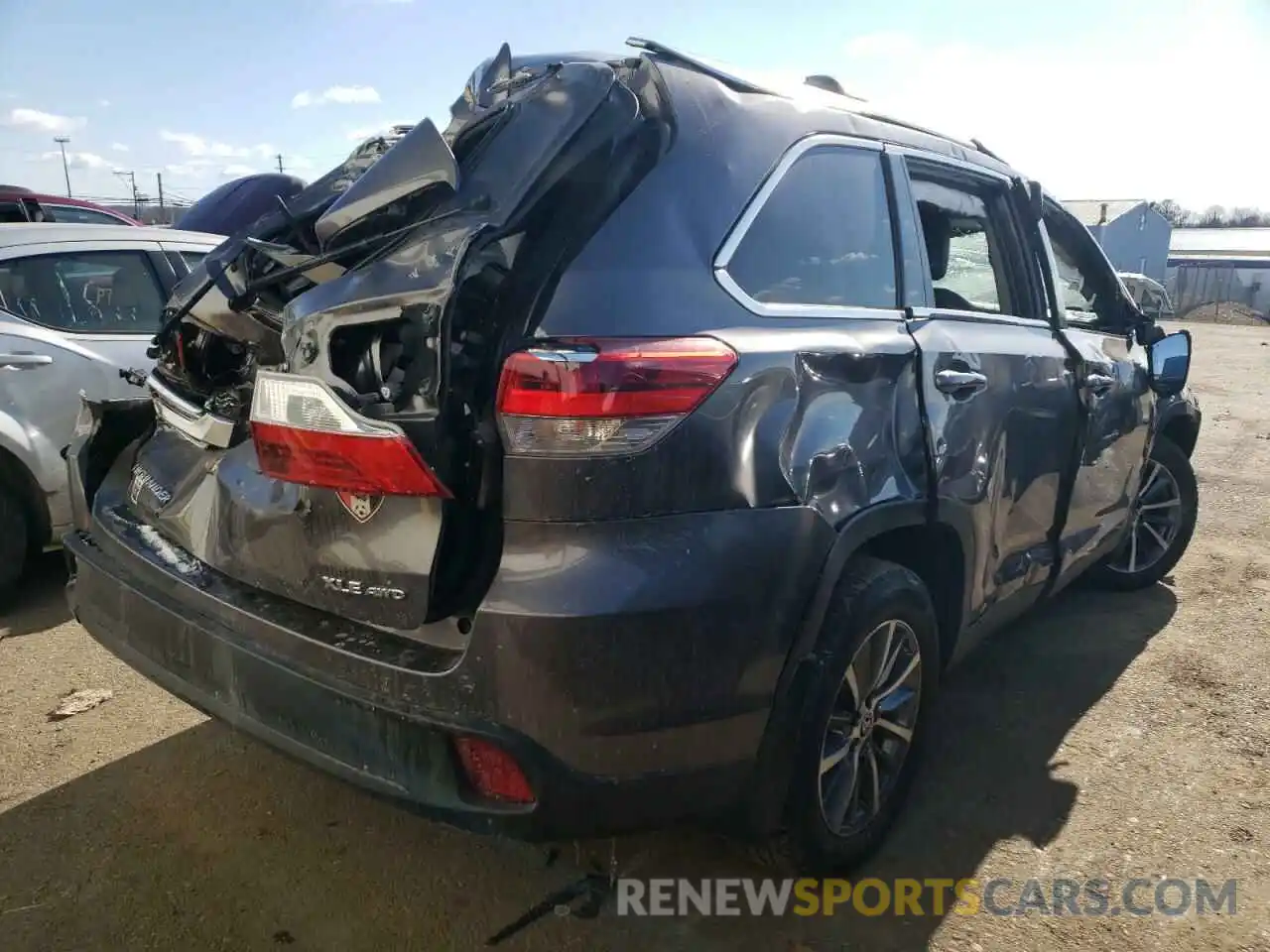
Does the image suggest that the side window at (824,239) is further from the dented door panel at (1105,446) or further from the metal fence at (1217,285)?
the metal fence at (1217,285)

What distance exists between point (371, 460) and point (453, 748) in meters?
0.59

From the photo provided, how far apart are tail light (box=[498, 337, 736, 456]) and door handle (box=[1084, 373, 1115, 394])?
2171 mm

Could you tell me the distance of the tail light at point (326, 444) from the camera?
1.85 metres

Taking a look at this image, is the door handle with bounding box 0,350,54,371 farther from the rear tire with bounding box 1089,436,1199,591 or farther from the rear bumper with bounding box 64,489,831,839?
the rear tire with bounding box 1089,436,1199,591

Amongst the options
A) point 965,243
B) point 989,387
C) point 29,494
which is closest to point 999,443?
point 989,387

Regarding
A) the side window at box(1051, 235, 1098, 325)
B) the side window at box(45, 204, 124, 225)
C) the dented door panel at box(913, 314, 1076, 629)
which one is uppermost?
the side window at box(45, 204, 124, 225)

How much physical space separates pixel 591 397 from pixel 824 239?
0.92m

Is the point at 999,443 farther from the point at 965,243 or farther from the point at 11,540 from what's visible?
the point at 11,540

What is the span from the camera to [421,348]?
193 centimetres

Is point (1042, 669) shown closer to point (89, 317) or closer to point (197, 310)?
point (197, 310)

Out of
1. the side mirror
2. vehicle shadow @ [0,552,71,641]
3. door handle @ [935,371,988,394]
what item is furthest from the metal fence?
vehicle shadow @ [0,552,71,641]

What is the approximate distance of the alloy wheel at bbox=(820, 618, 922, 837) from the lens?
2381 millimetres

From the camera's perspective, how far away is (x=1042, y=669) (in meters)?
3.90

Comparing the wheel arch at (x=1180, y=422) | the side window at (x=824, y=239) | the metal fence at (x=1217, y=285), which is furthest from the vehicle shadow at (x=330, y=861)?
the metal fence at (x=1217, y=285)
